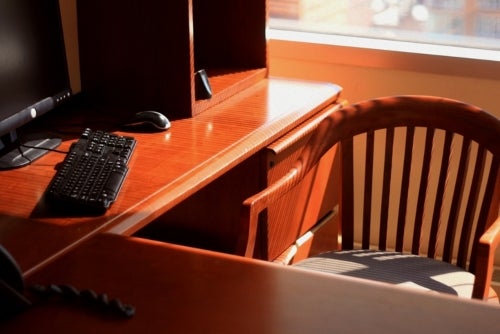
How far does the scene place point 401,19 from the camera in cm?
258

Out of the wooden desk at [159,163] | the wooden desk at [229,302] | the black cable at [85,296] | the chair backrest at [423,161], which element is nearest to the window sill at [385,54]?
the wooden desk at [159,163]

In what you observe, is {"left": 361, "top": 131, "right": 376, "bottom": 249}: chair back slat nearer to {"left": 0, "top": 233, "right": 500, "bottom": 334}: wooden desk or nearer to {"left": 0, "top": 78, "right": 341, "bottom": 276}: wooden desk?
{"left": 0, "top": 78, "right": 341, "bottom": 276}: wooden desk

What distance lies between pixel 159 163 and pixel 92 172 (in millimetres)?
170

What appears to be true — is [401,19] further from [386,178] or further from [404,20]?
[386,178]

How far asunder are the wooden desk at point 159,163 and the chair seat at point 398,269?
0.31 metres

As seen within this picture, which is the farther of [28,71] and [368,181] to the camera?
[368,181]

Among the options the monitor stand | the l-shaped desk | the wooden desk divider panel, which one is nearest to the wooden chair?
the l-shaped desk

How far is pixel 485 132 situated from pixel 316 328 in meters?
0.90

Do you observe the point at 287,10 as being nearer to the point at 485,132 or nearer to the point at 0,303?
the point at 485,132

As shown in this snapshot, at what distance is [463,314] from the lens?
1207 mm

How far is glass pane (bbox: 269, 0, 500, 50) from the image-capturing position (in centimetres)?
249

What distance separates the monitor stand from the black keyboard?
9 cm

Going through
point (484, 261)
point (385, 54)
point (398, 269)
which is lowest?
point (398, 269)

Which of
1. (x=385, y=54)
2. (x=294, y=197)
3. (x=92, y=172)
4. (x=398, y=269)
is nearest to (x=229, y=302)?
(x=92, y=172)
